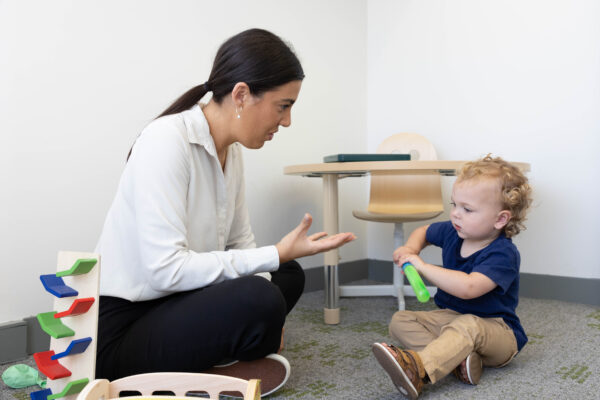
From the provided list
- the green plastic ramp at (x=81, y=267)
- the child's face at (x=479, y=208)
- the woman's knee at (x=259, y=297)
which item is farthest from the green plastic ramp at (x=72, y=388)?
the child's face at (x=479, y=208)

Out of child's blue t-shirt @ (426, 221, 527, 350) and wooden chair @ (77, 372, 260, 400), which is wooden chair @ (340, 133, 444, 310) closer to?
child's blue t-shirt @ (426, 221, 527, 350)

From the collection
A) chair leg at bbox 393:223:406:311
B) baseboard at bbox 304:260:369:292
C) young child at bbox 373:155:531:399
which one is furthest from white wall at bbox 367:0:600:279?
young child at bbox 373:155:531:399

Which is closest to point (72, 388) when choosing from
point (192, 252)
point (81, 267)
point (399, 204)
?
point (81, 267)

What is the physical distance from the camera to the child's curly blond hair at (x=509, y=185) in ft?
4.27

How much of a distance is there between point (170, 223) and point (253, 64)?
399 mm

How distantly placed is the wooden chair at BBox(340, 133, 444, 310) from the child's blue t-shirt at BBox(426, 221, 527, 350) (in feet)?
2.08

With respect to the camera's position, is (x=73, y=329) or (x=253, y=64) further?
(x=253, y=64)

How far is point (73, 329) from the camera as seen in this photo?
882 mm

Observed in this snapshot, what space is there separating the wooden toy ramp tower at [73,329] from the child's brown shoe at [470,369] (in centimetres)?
84

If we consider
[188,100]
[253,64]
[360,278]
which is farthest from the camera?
[360,278]

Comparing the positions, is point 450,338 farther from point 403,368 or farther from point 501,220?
point 501,220

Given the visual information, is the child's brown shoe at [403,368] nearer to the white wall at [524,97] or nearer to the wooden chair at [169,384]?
the wooden chair at [169,384]

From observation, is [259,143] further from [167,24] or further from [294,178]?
[294,178]

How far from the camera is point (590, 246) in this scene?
215 cm
